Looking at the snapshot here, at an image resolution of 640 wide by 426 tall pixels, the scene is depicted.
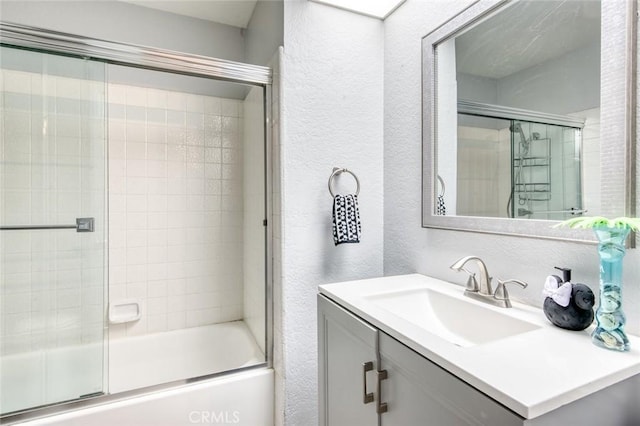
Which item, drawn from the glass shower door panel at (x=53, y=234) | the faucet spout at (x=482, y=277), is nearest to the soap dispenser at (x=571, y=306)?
the faucet spout at (x=482, y=277)

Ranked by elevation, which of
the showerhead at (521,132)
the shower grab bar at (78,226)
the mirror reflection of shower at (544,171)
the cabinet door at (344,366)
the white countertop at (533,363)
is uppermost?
the showerhead at (521,132)

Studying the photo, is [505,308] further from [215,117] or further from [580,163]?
[215,117]

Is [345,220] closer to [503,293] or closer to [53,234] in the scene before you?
[503,293]

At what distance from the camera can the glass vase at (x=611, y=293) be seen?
0.66m

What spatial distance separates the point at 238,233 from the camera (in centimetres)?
242

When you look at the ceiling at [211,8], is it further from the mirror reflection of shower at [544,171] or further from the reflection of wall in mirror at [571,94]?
the mirror reflection of shower at [544,171]

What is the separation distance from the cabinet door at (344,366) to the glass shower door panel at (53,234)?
1065 millimetres

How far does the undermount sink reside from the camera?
914 mm

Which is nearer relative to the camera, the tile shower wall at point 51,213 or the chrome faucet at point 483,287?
the chrome faucet at point 483,287

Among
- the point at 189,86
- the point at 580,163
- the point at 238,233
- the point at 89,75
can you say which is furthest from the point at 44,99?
the point at 580,163

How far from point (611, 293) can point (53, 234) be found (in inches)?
80.9

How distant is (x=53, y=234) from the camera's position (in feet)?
4.79

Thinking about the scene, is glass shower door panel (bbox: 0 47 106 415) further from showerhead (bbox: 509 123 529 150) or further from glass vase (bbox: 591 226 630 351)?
glass vase (bbox: 591 226 630 351)

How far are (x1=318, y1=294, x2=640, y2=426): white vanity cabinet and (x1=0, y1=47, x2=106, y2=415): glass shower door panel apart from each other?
1.11 meters
